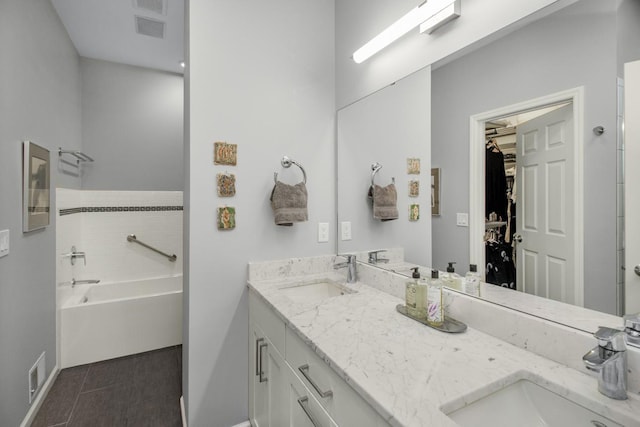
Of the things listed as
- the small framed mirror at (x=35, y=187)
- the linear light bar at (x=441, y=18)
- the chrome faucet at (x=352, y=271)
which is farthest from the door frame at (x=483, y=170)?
the small framed mirror at (x=35, y=187)

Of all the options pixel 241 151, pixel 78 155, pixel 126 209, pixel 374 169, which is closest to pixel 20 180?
pixel 78 155

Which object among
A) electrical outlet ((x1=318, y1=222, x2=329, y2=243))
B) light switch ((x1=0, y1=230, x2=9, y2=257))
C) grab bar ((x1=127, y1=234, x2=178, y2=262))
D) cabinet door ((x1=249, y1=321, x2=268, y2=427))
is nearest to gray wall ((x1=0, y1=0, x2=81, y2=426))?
light switch ((x1=0, y1=230, x2=9, y2=257))

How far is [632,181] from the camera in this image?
31.0 inches

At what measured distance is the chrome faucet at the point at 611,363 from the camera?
694 millimetres

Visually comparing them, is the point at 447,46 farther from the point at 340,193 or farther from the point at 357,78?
the point at 340,193

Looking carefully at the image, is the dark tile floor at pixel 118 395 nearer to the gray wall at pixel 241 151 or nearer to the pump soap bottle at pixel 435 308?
the gray wall at pixel 241 151

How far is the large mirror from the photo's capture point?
0.83 meters

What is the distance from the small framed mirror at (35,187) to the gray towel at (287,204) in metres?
1.43

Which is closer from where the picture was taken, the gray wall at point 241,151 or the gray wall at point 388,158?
the gray wall at point 388,158

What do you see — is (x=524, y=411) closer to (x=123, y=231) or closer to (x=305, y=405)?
(x=305, y=405)

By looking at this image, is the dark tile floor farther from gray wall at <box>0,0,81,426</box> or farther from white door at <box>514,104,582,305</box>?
white door at <box>514,104,582,305</box>

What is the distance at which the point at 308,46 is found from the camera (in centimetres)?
186

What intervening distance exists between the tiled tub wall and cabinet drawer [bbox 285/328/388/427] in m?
2.68

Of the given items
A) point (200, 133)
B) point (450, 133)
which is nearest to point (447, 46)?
point (450, 133)
